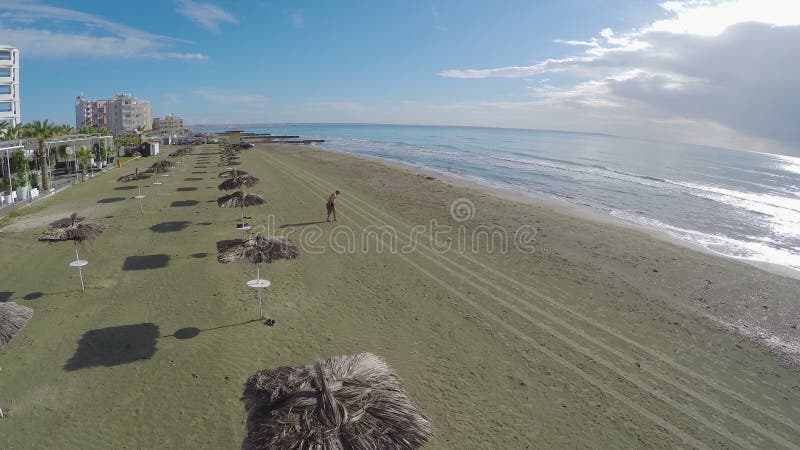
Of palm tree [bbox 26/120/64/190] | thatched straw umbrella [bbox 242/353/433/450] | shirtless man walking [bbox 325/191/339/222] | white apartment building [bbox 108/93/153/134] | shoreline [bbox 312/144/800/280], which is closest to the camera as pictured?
thatched straw umbrella [bbox 242/353/433/450]

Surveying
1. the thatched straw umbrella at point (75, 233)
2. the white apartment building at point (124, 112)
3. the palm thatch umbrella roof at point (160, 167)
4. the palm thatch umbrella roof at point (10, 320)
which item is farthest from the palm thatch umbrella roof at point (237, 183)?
the white apartment building at point (124, 112)

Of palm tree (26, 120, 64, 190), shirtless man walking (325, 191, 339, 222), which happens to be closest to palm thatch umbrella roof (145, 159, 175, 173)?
palm tree (26, 120, 64, 190)

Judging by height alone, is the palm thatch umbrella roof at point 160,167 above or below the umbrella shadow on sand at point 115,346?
above

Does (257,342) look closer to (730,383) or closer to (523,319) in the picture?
(523,319)

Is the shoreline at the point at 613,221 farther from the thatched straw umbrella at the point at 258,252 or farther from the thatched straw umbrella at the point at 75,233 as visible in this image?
the thatched straw umbrella at the point at 75,233

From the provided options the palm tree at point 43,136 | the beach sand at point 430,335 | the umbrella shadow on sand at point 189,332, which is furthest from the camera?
the palm tree at point 43,136

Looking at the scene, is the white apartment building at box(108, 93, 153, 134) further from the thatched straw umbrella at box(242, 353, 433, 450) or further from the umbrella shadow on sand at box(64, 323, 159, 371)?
the thatched straw umbrella at box(242, 353, 433, 450)

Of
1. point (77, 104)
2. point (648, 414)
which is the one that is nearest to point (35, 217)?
point (648, 414)

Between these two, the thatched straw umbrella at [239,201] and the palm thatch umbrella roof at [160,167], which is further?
the palm thatch umbrella roof at [160,167]
